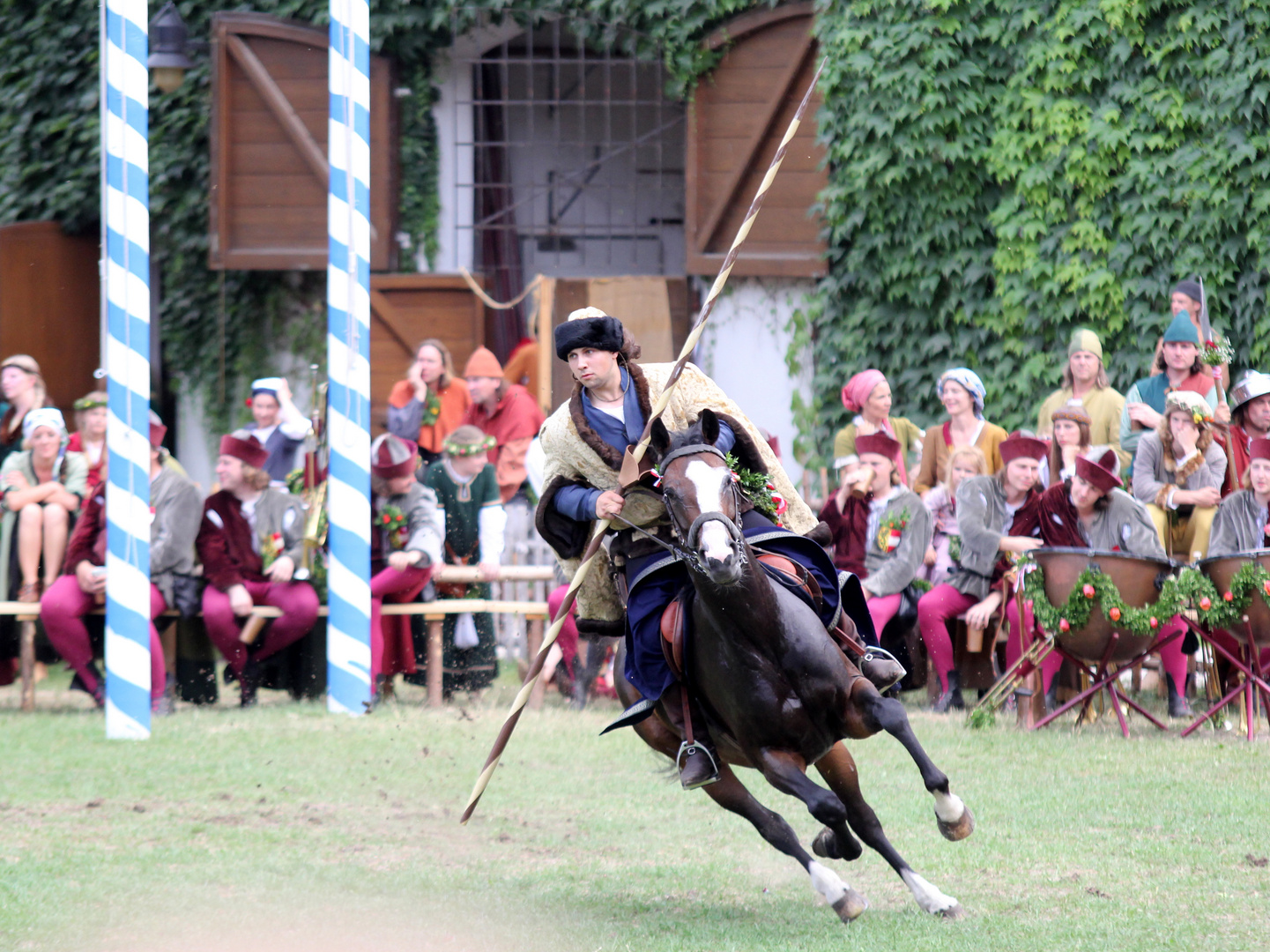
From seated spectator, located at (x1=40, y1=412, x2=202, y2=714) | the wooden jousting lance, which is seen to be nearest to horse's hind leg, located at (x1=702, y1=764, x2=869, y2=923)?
the wooden jousting lance

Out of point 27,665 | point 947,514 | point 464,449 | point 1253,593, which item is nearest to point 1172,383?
point 947,514

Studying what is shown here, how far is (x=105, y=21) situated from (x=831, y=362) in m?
6.69

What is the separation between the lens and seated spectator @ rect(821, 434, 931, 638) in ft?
31.3

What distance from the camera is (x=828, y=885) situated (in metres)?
5.31

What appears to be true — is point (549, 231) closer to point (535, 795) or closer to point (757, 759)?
point (535, 795)

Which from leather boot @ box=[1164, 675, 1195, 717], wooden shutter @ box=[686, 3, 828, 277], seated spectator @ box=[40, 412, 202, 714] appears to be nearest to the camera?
leather boot @ box=[1164, 675, 1195, 717]

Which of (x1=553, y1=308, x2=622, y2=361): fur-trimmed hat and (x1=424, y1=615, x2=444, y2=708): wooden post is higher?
(x1=553, y1=308, x2=622, y2=361): fur-trimmed hat

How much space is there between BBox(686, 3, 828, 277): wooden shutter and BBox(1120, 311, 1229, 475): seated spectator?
4.06 metres

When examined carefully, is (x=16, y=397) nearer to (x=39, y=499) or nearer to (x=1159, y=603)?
(x=39, y=499)

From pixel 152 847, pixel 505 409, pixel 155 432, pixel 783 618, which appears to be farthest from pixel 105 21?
pixel 783 618

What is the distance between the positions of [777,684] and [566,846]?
180 cm

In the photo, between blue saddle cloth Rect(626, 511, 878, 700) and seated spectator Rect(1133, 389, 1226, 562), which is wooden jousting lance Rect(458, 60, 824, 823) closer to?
blue saddle cloth Rect(626, 511, 878, 700)

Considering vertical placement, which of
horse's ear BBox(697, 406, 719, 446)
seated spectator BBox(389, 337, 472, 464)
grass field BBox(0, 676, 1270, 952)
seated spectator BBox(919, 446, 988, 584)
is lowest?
grass field BBox(0, 676, 1270, 952)

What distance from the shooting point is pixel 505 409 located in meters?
11.5
